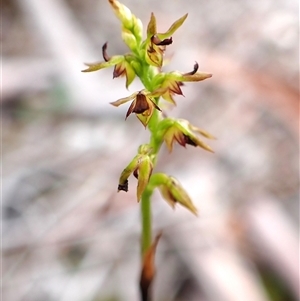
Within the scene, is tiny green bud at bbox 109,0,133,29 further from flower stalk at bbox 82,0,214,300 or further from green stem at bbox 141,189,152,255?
green stem at bbox 141,189,152,255

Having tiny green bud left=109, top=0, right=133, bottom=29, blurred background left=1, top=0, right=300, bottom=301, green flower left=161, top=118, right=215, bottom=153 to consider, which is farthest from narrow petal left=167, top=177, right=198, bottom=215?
blurred background left=1, top=0, right=300, bottom=301

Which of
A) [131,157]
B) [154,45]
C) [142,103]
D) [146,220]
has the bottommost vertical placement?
[146,220]

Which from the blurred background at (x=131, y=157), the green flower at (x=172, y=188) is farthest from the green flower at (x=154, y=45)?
the blurred background at (x=131, y=157)

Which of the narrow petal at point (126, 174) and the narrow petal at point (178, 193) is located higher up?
the narrow petal at point (178, 193)

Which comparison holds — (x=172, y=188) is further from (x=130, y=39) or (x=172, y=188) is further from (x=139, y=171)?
(x=130, y=39)

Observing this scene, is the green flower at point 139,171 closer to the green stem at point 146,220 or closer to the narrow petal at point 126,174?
the narrow petal at point 126,174

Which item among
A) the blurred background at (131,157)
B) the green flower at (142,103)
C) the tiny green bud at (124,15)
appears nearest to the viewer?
the green flower at (142,103)

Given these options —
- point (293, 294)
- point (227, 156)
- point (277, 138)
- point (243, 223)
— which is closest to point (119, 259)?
point (243, 223)

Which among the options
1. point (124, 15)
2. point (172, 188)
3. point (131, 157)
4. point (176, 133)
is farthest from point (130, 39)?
point (131, 157)
